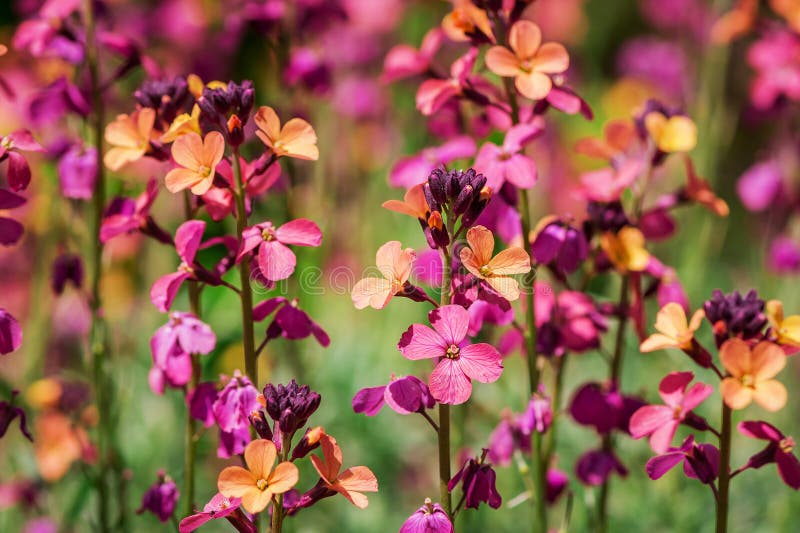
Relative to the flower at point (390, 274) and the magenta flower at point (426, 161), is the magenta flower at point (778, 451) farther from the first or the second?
the magenta flower at point (426, 161)

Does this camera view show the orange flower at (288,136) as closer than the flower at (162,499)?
Yes

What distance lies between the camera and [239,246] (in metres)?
1.49

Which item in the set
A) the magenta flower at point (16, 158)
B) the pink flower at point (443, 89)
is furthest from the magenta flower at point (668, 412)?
the magenta flower at point (16, 158)

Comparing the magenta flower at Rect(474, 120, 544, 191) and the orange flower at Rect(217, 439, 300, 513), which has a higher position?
the magenta flower at Rect(474, 120, 544, 191)

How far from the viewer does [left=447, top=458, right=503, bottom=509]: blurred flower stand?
4.58ft

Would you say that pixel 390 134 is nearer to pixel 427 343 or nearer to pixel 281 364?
pixel 281 364

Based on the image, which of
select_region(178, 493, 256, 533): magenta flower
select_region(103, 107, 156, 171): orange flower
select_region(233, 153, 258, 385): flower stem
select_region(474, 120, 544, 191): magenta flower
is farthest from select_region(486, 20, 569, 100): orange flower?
select_region(178, 493, 256, 533): magenta flower

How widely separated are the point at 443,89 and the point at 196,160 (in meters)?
0.50

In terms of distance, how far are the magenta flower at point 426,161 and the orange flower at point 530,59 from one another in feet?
0.81

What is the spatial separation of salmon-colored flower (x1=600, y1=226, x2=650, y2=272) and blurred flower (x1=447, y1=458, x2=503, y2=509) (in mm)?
523

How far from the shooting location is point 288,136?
1515 mm

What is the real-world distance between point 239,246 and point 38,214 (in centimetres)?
169

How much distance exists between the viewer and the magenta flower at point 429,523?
1.33 metres

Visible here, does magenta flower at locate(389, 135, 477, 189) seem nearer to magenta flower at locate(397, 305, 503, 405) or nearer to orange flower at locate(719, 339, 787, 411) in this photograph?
magenta flower at locate(397, 305, 503, 405)
